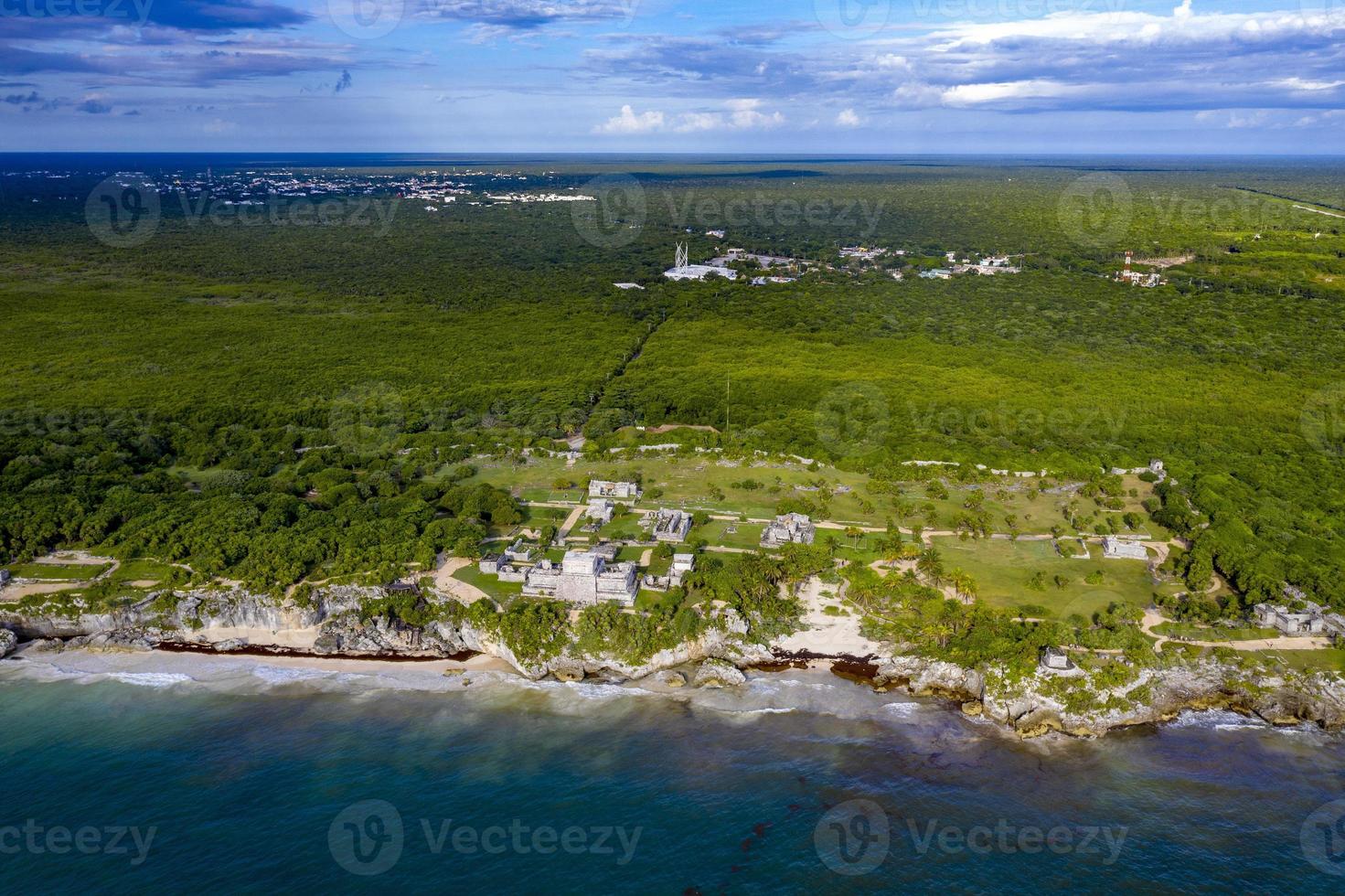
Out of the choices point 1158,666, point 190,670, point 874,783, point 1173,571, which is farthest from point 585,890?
point 1173,571

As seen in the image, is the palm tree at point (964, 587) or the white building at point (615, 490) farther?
the white building at point (615, 490)

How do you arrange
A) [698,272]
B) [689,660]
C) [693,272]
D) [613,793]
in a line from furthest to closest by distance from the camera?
[693,272] → [698,272] → [689,660] → [613,793]

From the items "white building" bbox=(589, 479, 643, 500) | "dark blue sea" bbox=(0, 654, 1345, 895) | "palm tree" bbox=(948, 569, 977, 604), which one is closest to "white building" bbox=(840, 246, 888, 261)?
"white building" bbox=(589, 479, 643, 500)

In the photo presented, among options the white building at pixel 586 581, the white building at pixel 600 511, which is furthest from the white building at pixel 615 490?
the white building at pixel 586 581

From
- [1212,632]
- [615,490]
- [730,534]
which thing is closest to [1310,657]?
[1212,632]

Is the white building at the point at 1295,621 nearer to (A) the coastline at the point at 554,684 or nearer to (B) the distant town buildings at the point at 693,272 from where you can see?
(A) the coastline at the point at 554,684

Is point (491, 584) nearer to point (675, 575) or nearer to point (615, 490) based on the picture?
point (675, 575)
